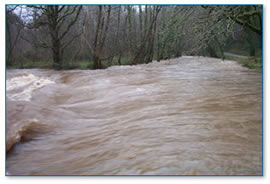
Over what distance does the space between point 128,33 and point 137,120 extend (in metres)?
0.95

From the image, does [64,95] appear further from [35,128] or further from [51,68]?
[35,128]

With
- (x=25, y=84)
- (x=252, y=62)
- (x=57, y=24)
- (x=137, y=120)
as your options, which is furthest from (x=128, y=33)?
(x=252, y=62)

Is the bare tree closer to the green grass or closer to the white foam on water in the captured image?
the white foam on water

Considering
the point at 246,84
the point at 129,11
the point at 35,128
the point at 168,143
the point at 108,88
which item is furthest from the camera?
the point at 108,88

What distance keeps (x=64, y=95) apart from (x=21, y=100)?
46 centimetres

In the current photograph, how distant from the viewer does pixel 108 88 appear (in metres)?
2.76

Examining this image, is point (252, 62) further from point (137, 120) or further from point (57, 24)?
point (57, 24)

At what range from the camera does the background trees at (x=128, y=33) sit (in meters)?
2.29

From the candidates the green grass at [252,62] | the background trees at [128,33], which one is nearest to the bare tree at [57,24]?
the background trees at [128,33]

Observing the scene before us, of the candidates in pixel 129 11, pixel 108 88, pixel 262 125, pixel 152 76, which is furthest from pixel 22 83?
pixel 262 125

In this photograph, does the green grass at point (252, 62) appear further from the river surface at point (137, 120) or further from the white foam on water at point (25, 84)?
the white foam on water at point (25, 84)

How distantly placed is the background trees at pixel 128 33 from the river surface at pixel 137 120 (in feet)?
0.43

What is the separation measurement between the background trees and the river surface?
132mm

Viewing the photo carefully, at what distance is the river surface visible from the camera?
1.57 m
